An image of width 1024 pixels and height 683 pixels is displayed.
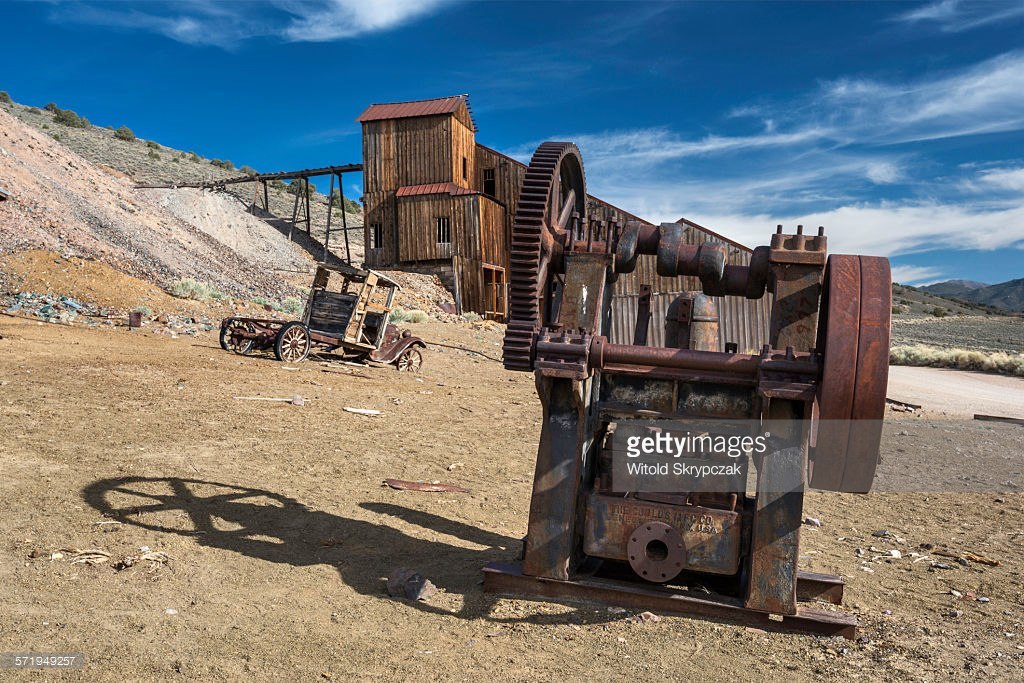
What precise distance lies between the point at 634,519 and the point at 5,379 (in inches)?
332

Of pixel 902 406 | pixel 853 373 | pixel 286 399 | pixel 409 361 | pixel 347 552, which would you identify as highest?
pixel 853 373

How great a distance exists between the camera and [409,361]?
14812 mm

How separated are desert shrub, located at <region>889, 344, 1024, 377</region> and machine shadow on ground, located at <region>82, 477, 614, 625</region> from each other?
21230 millimetres

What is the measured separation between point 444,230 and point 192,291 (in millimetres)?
14470

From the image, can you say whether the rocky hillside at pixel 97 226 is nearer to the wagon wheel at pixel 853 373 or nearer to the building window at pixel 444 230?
the building window at pixel 444 230

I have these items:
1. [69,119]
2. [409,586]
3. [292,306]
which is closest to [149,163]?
[69,119]

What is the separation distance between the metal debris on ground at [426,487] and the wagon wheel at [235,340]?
7614 millimetres

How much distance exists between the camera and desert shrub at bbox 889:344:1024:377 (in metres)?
23.7

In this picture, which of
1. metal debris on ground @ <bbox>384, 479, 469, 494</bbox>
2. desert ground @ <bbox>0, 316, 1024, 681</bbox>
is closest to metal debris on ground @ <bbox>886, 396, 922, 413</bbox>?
desert ground @ <bbox>0, 316, 1024, 681</bbox>

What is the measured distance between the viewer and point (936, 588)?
4863mm

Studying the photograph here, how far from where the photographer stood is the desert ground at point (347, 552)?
362cm

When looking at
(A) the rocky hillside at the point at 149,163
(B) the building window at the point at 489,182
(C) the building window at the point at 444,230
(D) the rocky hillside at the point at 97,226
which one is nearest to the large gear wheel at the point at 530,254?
(D) the rocky hillside at the point at 97,226

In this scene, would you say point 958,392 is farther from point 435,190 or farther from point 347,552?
point 435,190

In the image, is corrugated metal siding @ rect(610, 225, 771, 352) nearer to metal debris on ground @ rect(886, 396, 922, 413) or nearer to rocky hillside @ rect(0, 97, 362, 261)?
metal debris on ground @ rect(886, 396, 922, 413)
